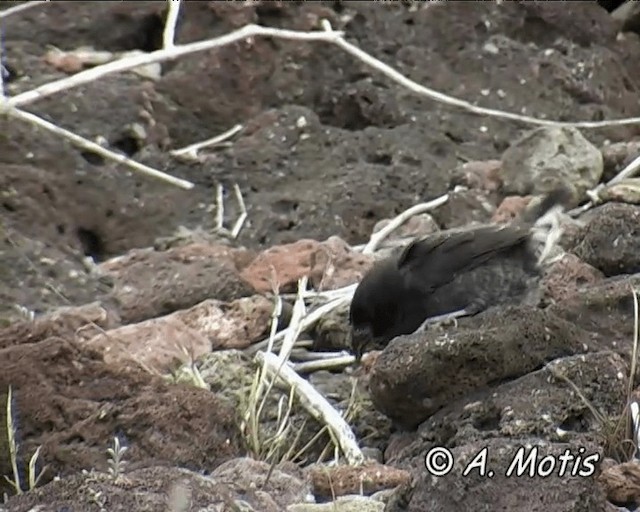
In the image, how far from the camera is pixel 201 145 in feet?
22.1

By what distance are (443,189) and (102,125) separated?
1.55 meters

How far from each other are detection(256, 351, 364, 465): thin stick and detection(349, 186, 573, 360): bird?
1.33ft

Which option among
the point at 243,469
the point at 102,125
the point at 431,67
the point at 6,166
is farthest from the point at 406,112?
the point at 243,469

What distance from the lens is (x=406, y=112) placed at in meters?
7.03

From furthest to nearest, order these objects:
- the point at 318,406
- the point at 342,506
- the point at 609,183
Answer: the point at 609,183
the point at 318,406
the point at 342,506

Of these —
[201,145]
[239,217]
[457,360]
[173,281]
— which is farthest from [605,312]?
[201,145]

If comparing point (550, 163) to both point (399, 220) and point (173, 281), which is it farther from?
point (173, 281)

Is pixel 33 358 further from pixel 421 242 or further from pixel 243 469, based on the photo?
pixel 421 242

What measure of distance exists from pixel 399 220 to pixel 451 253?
3.93 feet

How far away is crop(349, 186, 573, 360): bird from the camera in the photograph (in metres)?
4.77

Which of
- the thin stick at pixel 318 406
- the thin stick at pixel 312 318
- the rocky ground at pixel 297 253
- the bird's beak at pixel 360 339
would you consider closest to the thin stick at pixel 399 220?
the rocky ground at pixel 297 253

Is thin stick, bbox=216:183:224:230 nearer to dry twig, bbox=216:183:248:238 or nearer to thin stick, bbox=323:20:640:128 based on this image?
dry twig, bbox=216:183:248:238

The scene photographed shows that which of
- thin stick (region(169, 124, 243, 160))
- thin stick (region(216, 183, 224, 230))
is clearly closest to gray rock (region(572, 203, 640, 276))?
thin stick (region(216, 183, 224, 230))

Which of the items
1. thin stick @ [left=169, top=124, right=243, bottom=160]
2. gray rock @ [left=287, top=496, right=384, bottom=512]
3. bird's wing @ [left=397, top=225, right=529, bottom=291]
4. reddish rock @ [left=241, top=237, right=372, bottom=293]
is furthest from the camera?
thin stick @ [left=169, top=124, right=243, bottom=160]
